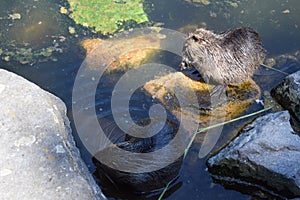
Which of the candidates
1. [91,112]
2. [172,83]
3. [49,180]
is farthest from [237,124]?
[49,180]

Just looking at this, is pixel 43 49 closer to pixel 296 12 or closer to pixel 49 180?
pixel 49 180

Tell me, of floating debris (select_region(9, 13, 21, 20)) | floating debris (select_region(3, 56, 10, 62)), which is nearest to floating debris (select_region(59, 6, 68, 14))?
floating debris (select_region(9, 13, 21, 20))

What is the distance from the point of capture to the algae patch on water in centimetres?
475

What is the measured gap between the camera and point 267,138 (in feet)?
11.0

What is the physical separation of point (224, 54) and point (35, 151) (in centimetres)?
205

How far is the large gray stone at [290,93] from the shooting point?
385 cm

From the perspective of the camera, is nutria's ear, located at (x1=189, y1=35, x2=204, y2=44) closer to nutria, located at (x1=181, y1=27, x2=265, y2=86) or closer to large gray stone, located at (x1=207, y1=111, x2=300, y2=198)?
nutria, located at (x1=181, y1=27, x2=265, y2=86)

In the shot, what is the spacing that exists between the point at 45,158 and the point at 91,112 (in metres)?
1.22

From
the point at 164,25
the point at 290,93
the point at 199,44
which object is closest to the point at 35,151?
the point at 199,44

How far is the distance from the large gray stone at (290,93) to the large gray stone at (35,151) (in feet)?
6.64

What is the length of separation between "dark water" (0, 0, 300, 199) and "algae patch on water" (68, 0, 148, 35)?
10cm

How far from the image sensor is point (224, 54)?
13.0 feet

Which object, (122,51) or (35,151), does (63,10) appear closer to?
(122,51)

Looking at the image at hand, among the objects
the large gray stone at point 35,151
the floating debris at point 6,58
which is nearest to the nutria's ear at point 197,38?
the large gray stone at point 35,151
